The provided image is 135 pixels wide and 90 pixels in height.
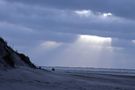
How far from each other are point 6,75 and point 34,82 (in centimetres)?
200

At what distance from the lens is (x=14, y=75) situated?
101ft

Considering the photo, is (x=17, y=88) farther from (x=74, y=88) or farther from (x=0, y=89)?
(x=74, y=88)

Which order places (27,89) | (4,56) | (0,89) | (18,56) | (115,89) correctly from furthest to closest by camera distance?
(18,56) < (4,56) < (115,89) < (27,89) < (0,89)

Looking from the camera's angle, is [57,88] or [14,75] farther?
[14,75]

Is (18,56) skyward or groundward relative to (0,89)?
skyward

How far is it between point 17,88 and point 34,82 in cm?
391

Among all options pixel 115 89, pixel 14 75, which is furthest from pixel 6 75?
pixel 115 89

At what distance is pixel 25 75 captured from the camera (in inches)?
1267

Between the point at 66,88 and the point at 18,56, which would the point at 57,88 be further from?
the point at 18,56

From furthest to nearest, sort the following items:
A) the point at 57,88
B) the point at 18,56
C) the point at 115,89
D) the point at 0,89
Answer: the point at 18,56 → the point at 115,89 → the point at 57,88 → the point at 0,89

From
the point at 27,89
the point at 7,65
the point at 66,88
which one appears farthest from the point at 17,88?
the point at 7,65

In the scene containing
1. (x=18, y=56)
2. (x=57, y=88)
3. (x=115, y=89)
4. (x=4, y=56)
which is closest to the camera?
(x=57, y=88)

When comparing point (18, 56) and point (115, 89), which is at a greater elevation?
point (18, 56)

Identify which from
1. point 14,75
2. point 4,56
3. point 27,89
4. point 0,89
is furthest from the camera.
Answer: point 4,56
